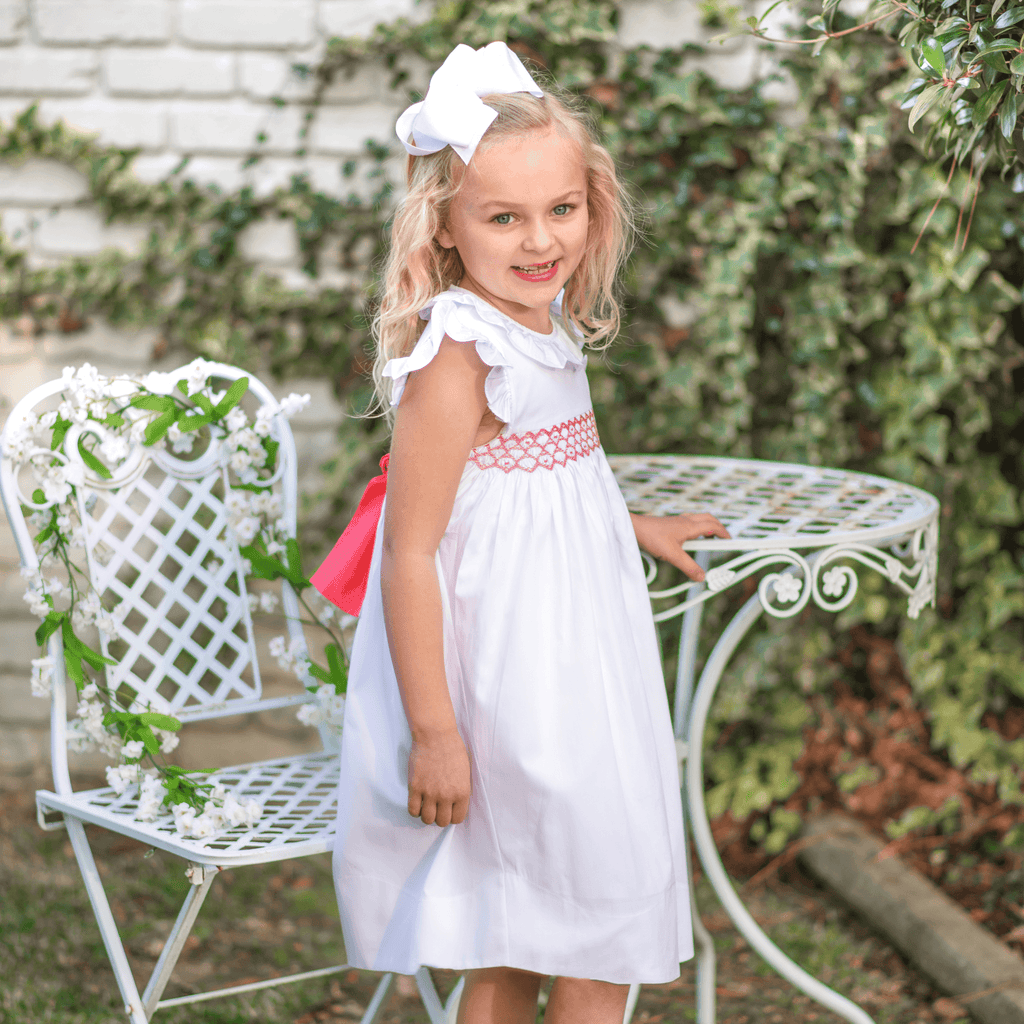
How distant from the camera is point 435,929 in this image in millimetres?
1273

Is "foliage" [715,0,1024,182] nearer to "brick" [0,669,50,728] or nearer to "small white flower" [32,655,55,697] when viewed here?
"small white flower" [32,655,55,697]

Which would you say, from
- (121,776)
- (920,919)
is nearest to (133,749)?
(121,776)

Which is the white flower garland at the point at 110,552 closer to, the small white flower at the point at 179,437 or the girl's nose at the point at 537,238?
the small white flower at the point at 179,437

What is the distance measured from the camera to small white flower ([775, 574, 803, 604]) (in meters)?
1.55

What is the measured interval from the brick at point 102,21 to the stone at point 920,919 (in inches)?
90.7

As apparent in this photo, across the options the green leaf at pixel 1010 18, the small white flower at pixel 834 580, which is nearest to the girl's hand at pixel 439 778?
the small white flower at pixel 834 580

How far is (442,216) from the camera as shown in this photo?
52.0 inches

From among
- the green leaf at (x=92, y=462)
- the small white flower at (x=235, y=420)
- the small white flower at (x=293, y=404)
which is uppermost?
the small white flower at (x=293, y=404)

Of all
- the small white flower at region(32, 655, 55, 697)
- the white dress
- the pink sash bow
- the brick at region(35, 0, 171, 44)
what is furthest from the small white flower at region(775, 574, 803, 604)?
the brick at region(35, 0, 171, 44)

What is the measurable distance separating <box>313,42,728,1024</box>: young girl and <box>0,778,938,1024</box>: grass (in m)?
0.87

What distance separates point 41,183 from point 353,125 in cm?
75

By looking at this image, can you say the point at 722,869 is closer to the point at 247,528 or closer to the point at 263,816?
the point at 263,816

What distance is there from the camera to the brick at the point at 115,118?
2592mm

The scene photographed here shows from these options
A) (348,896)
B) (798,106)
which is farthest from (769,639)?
(348,896)
